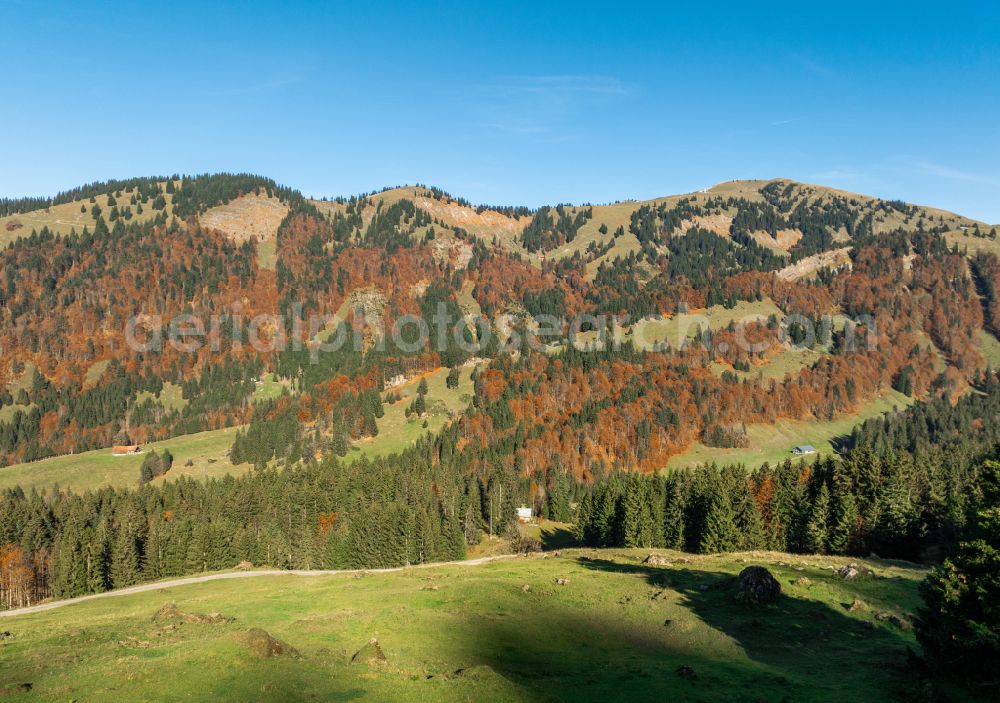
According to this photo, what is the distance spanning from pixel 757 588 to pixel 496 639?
27637mm

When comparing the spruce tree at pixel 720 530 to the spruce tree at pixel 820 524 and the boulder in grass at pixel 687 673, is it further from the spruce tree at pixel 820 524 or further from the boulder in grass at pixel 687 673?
the boulder in grass at pixel 687 673

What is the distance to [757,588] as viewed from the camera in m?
56.7

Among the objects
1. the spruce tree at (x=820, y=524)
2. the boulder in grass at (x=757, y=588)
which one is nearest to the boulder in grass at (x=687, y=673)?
the boulder in grass at (x=757, y=588)

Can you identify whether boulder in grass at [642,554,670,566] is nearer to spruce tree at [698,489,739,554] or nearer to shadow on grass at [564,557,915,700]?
shadow on grass at [564,557,915,700]

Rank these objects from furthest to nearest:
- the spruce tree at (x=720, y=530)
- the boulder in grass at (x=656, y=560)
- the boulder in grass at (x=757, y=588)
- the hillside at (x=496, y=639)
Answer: the spruce tree at (x=720, y=530) → the boulder in grass at (x=656, y=560) → the boulder in grass at (x=757, y=588) → the hillside at (x=496, y=639)

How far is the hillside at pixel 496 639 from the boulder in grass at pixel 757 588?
0.94 meters

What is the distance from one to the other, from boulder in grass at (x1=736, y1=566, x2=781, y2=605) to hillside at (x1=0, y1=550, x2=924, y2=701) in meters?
0.94

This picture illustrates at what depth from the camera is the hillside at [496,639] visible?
3316 cm

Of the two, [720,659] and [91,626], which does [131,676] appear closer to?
[91,626]

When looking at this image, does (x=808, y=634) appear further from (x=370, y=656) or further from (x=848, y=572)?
(x=370, y=656)

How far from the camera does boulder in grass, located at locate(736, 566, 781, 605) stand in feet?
184

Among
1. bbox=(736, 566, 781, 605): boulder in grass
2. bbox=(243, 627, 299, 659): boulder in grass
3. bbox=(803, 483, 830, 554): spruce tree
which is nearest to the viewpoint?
bbox=(243, 627, 299, 659): boulder in grass

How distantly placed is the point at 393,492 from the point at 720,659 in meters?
107

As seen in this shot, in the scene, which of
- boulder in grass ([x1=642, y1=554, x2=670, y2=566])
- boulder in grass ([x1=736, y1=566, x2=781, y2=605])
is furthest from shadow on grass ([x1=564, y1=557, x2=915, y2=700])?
boulder in grass ([x1=642, y1=554, x2=670, y2=566])
